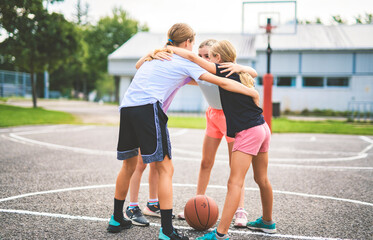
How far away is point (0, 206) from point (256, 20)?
1533 centimetres

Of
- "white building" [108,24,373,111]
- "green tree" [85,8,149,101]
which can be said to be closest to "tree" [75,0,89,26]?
"green tree" [85,8,149,101]

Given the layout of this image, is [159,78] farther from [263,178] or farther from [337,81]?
[337,81]

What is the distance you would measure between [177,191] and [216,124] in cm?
163

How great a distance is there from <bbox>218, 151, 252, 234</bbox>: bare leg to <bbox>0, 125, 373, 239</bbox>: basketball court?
15.6 inches

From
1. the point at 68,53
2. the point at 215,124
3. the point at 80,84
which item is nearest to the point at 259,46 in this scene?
the point at 68,53

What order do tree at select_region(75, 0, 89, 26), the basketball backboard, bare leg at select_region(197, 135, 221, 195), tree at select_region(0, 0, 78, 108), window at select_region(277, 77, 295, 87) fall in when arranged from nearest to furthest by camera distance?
bare leg at select_region(197, 135, 221, 195), the basketball backboard, tree at select_region(0, 0, 78, 108), window at select_region(277, 77, 295, 87), tree at select_region(75, 0, 89, 26)

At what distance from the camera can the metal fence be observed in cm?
3534

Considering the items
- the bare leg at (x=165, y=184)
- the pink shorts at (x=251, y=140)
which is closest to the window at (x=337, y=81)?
the pink shorts at (x=251, y=140)

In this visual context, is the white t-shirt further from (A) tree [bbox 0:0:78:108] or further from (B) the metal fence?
(B) the metal fence

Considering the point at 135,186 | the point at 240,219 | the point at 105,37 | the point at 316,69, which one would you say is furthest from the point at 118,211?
the point at 105,37

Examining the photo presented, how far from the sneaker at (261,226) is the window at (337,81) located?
26.6 metres

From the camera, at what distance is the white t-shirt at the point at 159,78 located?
10.5 ft

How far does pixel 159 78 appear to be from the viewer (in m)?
3.24

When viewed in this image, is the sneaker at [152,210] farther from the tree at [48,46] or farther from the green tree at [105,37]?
the green tree at [105,37]
